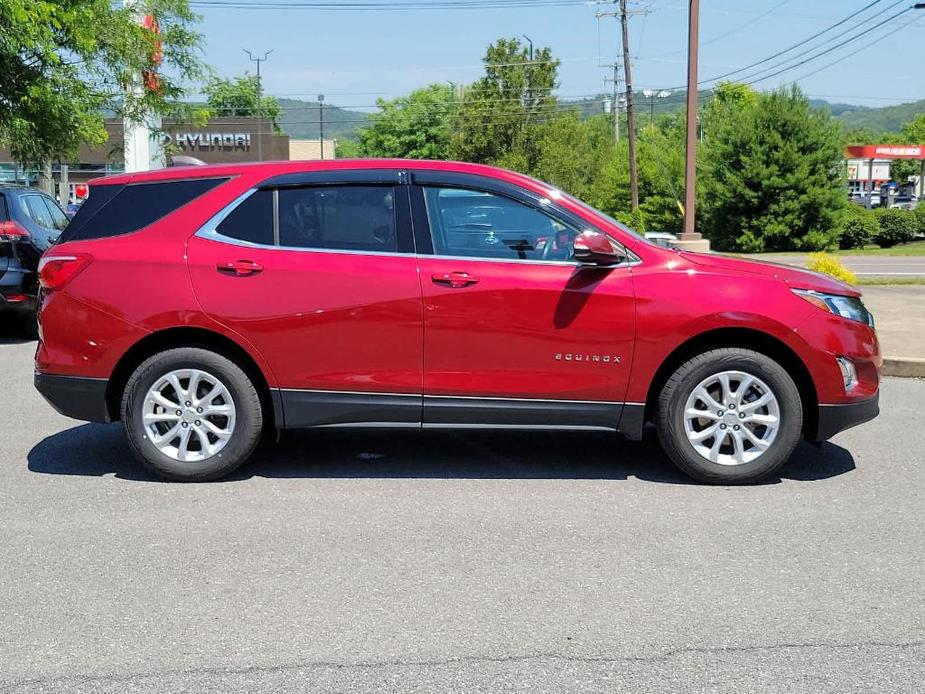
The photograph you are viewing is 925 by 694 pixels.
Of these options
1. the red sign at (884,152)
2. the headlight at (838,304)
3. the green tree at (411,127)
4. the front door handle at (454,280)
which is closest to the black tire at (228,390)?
the front door handle at (454,280)

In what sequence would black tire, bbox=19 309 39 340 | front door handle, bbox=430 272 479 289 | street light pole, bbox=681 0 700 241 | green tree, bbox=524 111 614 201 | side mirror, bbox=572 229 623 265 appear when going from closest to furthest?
side mirror, bbox=572 229 623 265 < front door handle, bbox=430 272 479 289 < black tire, bbox=19 309 39 340 < street light pole, bbox=681 0 700 241 < green tree, bbox=524 111 614 201

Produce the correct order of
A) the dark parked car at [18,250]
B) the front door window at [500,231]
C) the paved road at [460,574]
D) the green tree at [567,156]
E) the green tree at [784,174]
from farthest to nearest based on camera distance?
the green tree at [567,156] < the green tree at [784,174] < the dark parked car at [18,250] < the front door window at [500,231] < the paved road at [460,574]

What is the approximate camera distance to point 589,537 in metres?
4.93

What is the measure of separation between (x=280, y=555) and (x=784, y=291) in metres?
3.12

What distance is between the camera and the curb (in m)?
9.34

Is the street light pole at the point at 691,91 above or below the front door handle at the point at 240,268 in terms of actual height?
above

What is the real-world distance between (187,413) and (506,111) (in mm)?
46491

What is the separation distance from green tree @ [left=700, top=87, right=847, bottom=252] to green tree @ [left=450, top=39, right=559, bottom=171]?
45.8 feet

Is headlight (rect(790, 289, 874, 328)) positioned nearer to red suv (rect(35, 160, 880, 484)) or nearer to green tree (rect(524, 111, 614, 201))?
red suv (rect(35, 160, 880, 484))

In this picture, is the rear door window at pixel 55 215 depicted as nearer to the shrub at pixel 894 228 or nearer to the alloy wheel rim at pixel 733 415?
the alloy wheel rim at pixel 733 415

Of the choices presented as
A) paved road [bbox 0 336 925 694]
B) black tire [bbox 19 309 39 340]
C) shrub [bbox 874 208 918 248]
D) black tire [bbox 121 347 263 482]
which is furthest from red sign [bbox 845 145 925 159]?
black tire [bbox 121 347 263 482]

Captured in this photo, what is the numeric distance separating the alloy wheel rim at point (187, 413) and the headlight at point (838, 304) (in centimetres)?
331

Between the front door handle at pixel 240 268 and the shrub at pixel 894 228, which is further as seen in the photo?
the shrub at pixel 894 228

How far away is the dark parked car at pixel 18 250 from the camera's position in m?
11.0
